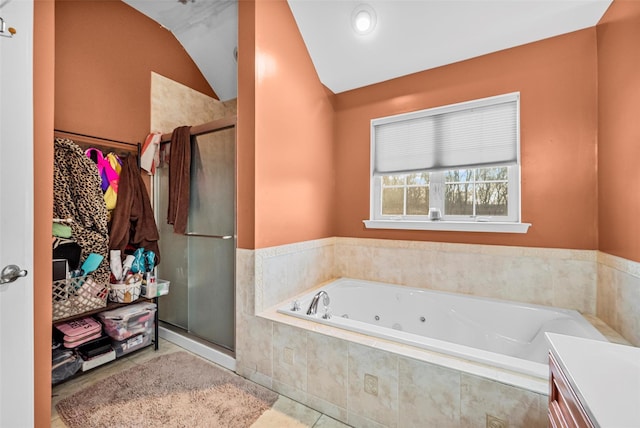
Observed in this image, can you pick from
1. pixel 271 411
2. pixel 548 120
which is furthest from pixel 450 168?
pixel 271 411

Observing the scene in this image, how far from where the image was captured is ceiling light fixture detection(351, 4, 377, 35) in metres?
2.19

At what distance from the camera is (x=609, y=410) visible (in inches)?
23.4

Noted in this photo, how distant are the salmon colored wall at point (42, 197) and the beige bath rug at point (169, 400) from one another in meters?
0.40

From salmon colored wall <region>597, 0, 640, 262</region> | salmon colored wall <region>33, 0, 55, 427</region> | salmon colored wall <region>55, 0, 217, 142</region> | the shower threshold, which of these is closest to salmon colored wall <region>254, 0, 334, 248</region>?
the shower threshold

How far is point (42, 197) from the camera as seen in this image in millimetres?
1241

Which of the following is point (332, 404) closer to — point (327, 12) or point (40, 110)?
point (40, 110)

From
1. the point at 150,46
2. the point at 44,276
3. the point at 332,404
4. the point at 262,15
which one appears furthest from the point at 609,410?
the point at 150,46

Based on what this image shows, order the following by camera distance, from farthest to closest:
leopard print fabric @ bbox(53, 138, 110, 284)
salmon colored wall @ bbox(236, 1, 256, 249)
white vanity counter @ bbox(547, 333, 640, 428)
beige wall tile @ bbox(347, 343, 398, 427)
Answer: salmon colored wall @ bbox(236, 1, 256, 249) < leopard print fabric @ bbox(53, 138, 110, 284) < beige wall tile @ bbox(347, 343, 398, 427) < white vanity counter @ bbox(547, 333, 640, 428)

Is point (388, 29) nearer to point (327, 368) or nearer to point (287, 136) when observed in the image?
point (287, 136)
